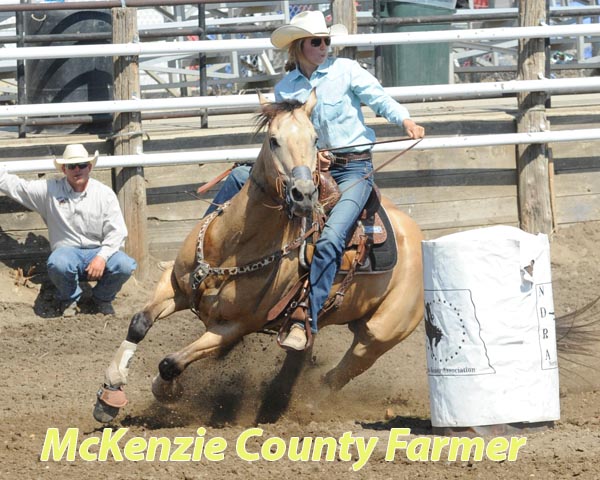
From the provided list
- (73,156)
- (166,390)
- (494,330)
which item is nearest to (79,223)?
(73,156)

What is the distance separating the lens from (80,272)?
26.9ft

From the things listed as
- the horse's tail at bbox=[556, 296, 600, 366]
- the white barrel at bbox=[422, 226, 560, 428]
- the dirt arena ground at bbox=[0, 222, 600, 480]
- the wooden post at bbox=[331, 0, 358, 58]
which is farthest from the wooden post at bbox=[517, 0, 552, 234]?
the white barrel at bbox=[422, 226, 560, 428]

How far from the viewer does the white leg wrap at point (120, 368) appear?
607cm

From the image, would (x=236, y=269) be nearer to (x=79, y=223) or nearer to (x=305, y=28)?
(x=305, y=28)

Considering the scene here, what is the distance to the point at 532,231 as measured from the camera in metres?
9.48

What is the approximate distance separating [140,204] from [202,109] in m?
1.23

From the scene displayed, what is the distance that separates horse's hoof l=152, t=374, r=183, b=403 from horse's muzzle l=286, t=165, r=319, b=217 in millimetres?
1583

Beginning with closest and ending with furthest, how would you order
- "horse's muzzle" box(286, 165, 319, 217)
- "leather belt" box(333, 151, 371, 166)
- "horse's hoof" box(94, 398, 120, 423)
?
"horse's muzzle" box(286, 165, 319, 217) < "horse's hoof" box(94, 398, 120, 423) < "leather belt" box(333, 151, 371, 166)

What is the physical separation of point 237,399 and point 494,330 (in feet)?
7.27

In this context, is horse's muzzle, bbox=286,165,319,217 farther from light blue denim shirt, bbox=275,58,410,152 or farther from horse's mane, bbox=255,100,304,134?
light blue denim shirt, bbox=275,58,410,152

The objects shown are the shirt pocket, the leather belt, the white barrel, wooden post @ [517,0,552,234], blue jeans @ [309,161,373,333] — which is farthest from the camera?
wooden post @ [517,0,552,234]

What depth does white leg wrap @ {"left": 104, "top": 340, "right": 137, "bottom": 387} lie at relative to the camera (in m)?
6.07

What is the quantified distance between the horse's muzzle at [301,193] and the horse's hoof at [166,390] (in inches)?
62.3

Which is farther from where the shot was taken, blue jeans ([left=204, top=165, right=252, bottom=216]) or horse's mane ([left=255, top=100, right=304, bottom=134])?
blue jeans ([left=204, top=165, right=252, bottom=216])
